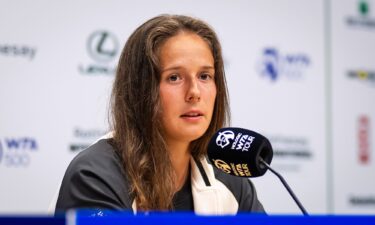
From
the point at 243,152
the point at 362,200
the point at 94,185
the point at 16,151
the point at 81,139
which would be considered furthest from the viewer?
the point at 362,200

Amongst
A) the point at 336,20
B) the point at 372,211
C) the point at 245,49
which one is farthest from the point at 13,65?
the point at 372,211

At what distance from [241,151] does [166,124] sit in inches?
17.9

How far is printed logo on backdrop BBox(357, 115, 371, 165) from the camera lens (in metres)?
4.22

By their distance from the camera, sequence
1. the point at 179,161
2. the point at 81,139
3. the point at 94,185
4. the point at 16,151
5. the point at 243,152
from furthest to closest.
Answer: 1. the point at 81,139
2. the point at 16,151
3. the point at 179,161
4. the point at 94,185
5. the point at 243,152

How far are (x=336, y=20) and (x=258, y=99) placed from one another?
2.32 ft

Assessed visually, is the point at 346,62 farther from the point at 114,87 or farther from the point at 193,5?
the point at 114,87

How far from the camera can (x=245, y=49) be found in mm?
3871

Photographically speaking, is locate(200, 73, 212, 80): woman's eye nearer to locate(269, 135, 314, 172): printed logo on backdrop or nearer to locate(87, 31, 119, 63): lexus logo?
locate(87, 31, 119, 63): lexus logo

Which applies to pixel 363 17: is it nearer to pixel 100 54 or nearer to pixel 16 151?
pixel 100 54

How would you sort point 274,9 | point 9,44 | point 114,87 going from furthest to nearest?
point 274,9, point 9,44, point 114,87

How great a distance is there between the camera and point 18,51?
126 inches

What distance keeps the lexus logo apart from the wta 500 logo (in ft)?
1.67

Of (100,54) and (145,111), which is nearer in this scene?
(145,111)

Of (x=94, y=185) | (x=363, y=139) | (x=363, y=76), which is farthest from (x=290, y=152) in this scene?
(x=94, y=185)
